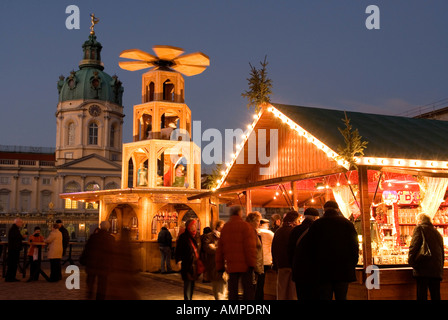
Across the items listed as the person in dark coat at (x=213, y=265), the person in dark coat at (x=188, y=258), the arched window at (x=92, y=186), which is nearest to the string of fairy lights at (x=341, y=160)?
the person in dark coat at (x=213, y=265)

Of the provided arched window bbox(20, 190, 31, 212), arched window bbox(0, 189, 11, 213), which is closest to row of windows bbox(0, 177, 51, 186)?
Answer: arched window bbox(0, 189, 11, 213)

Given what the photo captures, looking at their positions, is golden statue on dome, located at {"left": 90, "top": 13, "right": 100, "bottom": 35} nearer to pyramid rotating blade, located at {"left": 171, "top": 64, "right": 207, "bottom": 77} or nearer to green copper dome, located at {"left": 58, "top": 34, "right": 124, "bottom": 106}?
green copper dome, located at {"left": 58, "top": 34, "right": 124, "bottom": 106}

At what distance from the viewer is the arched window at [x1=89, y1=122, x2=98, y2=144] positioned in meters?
71.1

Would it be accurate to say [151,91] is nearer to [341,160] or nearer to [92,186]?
[341,160]

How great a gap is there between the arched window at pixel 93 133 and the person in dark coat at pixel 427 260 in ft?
216

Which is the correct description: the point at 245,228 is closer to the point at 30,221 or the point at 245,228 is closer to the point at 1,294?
the point at 1,294

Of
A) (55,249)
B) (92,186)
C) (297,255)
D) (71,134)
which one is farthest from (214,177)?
(71,134)

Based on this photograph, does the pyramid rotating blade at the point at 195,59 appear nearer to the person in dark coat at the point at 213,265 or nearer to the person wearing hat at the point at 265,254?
the person in dark coat at the point at 213,265

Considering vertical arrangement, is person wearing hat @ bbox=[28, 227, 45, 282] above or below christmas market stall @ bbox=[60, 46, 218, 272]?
below

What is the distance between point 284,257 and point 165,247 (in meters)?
9.29

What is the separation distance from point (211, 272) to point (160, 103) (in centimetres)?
1125

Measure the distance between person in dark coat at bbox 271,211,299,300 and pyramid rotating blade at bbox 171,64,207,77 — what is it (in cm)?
1262

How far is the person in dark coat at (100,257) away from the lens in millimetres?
7719
